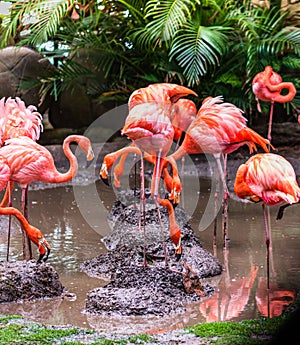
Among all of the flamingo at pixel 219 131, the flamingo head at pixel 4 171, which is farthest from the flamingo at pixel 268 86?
the flamingo head at pixel 4 171

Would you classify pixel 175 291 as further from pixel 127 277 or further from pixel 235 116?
pixel 235 116

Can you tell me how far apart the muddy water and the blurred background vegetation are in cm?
184

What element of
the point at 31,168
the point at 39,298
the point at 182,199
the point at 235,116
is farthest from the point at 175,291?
the point at 182,199

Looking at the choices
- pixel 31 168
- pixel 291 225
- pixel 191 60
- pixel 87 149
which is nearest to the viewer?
pixel 31 168

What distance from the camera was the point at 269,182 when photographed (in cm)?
349

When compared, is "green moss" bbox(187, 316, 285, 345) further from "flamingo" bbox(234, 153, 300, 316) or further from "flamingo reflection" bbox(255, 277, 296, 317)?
"flamingo" bbox(234, 153, 300, 316)

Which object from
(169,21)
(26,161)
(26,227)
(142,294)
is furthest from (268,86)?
(142,294)

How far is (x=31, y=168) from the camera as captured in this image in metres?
3.73

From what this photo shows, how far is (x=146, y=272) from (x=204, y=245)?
126 centimetres

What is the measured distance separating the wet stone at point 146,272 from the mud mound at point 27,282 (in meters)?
0.26

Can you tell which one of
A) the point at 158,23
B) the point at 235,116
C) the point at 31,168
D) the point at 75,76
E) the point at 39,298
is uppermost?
the point at 158,23

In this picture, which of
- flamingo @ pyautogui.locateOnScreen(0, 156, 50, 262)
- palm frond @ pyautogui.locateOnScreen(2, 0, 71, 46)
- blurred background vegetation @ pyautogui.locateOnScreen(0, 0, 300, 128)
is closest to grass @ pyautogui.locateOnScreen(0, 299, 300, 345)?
flamingo @ pyautogui.locateOnScreen(0, 156, 50, 262)

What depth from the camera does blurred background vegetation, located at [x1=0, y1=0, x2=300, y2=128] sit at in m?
7.81

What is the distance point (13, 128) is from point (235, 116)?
1.52 m
